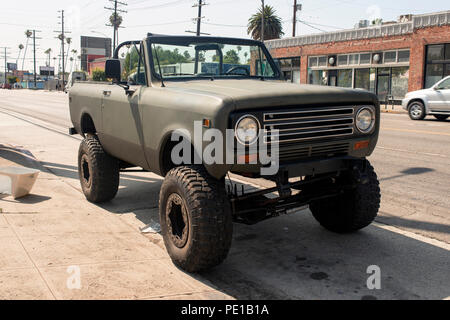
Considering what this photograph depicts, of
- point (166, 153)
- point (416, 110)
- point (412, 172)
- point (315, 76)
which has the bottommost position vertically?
point (412, 172)

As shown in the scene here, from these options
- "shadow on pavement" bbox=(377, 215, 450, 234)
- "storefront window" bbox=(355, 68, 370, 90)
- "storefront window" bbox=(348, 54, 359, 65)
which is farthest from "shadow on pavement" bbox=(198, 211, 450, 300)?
"storefront window" bbox=(348, 54, 359, 65)

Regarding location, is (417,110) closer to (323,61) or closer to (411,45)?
(411,45)

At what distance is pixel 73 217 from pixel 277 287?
2.87 metres

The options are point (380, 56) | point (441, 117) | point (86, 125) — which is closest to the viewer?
point (86, 125)

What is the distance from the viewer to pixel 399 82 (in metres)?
31.5

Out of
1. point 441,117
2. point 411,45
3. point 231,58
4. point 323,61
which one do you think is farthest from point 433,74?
point 231,58

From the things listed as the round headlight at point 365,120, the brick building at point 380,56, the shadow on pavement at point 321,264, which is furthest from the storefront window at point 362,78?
the round headlight at point 365,120

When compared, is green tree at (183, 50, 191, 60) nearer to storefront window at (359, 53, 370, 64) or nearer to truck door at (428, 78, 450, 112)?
truck door at (428, 78, 450, 112)

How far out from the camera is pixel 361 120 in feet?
14.0

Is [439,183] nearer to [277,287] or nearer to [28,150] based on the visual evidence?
[277,287]

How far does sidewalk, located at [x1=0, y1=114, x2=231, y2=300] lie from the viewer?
3.61m

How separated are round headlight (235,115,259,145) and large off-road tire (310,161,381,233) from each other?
52.1 inches

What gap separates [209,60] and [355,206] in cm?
230

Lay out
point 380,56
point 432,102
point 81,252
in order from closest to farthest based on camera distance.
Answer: point 81,252 < point 432,102 < point 380,56
